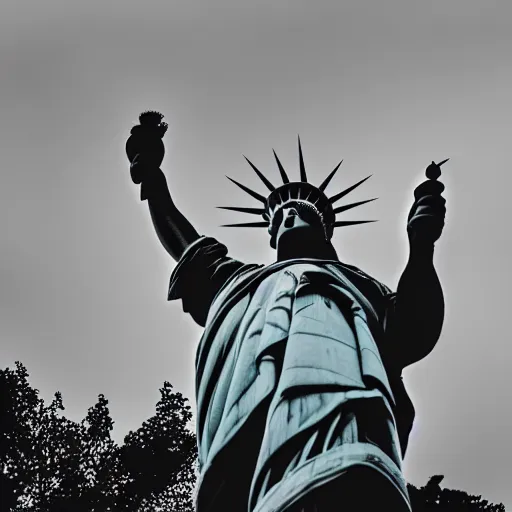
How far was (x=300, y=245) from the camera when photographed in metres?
8.58

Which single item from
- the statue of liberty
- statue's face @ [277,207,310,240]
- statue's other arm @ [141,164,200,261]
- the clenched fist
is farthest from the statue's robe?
statue's other arm @ [141,164,200,261]

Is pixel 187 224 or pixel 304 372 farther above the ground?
pixel 187 224

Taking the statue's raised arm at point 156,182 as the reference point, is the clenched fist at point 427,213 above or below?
below

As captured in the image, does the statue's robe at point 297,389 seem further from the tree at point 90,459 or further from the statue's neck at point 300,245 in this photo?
the tree at point 90,459

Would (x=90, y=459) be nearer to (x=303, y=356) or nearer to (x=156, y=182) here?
(x=156, y=182)

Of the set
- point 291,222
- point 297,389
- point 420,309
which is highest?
point 291,222

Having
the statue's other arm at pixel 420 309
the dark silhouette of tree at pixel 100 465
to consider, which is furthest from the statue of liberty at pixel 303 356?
the dark silhouette of tree at pixel 100 465

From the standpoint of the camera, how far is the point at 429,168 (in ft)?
25.9

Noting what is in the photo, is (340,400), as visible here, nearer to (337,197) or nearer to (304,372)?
(304,372)

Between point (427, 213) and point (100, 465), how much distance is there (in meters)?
8.20

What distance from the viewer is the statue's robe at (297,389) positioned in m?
6.13

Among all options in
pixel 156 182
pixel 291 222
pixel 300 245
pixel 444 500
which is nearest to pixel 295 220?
pixel 291 222

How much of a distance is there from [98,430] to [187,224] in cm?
664

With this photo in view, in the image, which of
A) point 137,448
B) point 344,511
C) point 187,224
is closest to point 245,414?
point 344,511
